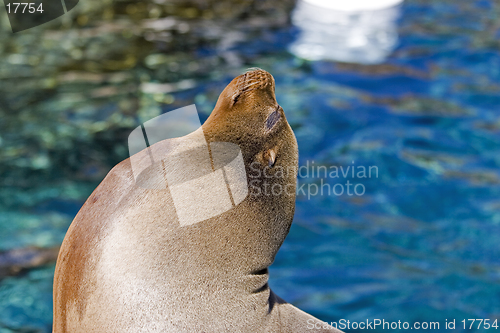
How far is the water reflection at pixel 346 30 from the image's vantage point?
7.65 metres

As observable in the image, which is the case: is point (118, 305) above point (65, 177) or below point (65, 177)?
A: above

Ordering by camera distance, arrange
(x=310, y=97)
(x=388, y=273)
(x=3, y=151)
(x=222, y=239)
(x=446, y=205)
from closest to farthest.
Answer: (x=222, y=239), (x=388, y=273), (x=446, y=205), (x=3, y=151), (x=310, y=97)

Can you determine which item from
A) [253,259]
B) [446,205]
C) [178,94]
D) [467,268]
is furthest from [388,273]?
[178,94]

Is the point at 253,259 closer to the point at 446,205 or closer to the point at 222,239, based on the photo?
the point at 222,239

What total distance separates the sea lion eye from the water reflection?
5.03 meters

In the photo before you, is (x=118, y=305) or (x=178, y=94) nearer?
(x=118, y=305)

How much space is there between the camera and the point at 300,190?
16.4 ft

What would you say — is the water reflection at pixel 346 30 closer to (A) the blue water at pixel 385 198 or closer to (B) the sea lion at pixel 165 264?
(A) the blue water at pixel 385 198

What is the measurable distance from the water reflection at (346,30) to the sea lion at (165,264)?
560cm

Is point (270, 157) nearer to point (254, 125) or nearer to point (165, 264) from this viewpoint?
point (254, 125)

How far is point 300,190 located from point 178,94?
8.00ft

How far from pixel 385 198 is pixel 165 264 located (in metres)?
3.24

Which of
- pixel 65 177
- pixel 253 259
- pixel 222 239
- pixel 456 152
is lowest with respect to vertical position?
pixel 456 152

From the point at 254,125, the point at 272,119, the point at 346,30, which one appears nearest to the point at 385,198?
the point at 272,119
